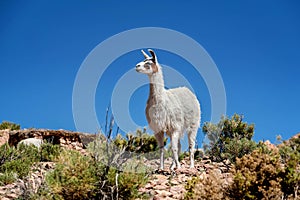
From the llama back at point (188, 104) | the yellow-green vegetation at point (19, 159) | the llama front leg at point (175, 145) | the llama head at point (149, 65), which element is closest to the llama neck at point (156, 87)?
the llama head at point (149, 65)

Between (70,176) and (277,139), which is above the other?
(277,139)

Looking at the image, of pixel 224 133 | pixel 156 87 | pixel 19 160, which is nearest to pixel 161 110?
pixel 156 87

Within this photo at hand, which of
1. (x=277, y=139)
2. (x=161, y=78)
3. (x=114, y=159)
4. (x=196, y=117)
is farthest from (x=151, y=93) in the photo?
(x=277, y=139)

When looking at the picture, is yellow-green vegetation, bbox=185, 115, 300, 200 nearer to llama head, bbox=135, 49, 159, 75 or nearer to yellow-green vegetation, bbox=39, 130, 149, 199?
yellow-green vegetation, bbox=39, 130, 149, 199

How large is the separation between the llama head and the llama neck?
149 millimetres

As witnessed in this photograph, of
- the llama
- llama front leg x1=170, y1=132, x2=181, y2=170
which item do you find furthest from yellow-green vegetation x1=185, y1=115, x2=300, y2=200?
the llama

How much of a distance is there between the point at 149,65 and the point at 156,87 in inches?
25.8

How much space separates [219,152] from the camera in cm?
1374

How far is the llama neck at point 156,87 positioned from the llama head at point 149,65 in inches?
5.9

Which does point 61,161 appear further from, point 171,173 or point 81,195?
point 171,173

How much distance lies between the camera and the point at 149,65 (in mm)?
10312

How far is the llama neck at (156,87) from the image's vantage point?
10344mm

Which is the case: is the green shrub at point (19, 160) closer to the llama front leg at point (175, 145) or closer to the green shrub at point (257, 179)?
the llama front leg at point (175, 145)

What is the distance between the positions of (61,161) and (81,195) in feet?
2.75
